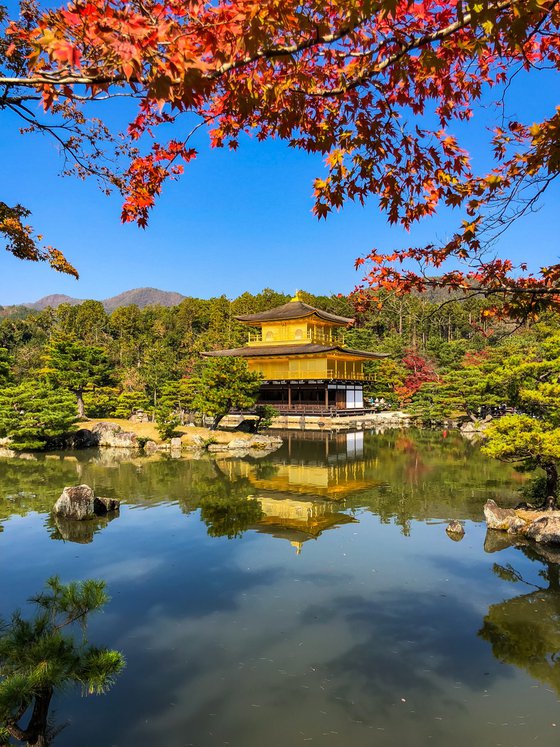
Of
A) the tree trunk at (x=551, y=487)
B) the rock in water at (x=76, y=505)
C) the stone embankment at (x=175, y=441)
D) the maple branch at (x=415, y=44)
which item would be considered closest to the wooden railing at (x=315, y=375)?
the stone embankment at (x=175, y=441)

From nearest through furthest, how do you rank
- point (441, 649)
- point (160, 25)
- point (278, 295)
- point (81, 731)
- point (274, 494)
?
1. point (160, 25)
2. point (81, 731)
3. point (441, 649)
4. point (274, 494)
5. point (278, 295)

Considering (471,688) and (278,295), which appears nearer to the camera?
(471,688)

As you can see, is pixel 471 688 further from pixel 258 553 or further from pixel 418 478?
pixel 418 478

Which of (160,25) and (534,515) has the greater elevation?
(160,25)

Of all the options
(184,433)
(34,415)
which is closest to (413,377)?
(184,433)

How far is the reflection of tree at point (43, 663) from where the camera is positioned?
2598mm

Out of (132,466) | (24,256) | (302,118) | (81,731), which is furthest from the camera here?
(132,466)

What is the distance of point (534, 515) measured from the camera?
8.70 metres

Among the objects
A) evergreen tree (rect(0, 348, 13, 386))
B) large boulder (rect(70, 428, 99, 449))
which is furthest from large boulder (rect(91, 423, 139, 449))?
evergreen tree (rect(0, 348, 13, 386))

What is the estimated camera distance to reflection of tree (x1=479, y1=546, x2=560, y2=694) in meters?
4.61

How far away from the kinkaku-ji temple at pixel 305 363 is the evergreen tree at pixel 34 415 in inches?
481

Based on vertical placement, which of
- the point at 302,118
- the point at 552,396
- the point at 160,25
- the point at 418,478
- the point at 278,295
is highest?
the point at 278,295

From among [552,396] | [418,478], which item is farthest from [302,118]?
[418,478]

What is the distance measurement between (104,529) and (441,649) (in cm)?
651
